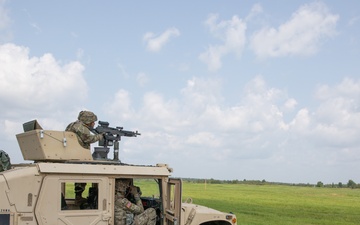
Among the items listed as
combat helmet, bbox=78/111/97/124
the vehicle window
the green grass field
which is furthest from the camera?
the green grass field

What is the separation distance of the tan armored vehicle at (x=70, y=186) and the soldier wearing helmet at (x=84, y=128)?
12 cm

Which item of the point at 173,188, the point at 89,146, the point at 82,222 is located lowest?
the point at 82,222

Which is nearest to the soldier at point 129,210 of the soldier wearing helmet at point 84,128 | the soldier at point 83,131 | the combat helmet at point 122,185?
the combat helmet at point 122,185

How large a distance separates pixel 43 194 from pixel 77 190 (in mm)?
1276

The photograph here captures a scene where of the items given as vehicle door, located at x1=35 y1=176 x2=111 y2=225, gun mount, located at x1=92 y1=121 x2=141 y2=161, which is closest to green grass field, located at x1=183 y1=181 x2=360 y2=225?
gun mount, located at x1=92 y1=121 x2=141 y2=161

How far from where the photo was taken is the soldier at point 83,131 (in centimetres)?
838

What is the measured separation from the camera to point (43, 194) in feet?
23.4

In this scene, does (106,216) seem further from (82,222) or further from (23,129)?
(23,129)

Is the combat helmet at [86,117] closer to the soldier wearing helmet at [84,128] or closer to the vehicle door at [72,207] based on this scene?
the soldier wearing helmet at [84,128]

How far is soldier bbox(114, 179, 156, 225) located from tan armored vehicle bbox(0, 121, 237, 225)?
Answer: 16 centimetres

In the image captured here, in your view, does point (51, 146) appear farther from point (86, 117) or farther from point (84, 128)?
point (86, 117)

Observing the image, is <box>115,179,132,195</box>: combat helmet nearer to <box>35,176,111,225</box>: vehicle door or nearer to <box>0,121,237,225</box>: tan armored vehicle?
<box>0,121,237,225</box>: tan armored vehicle

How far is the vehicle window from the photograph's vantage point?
25.1 ft

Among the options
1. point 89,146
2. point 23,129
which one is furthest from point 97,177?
point 23,129
